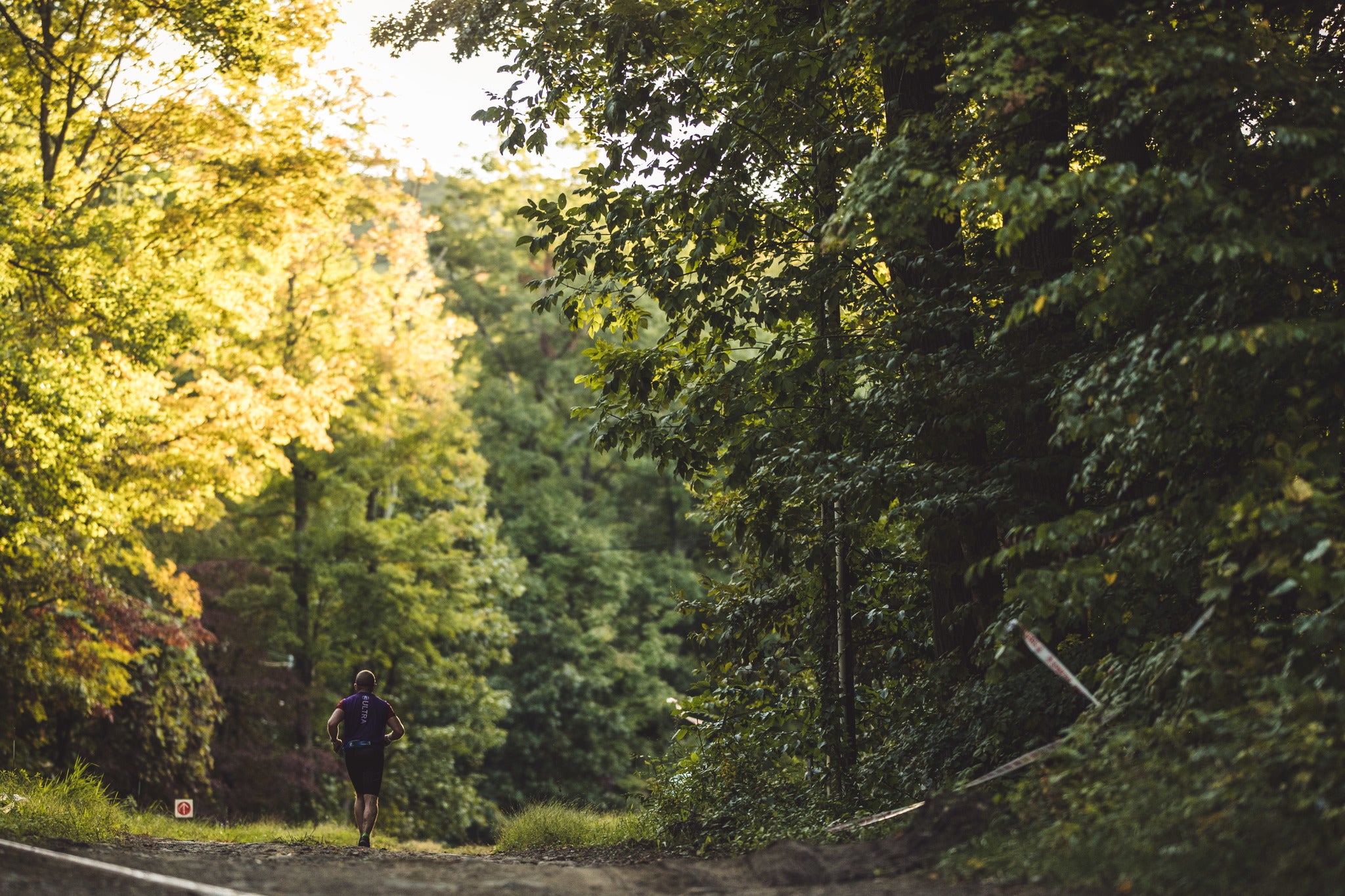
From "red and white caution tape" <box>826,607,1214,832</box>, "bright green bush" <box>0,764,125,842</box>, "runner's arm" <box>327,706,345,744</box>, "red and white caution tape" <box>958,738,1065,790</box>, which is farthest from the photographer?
"runner's arm" <box>327,706,345,744</box>

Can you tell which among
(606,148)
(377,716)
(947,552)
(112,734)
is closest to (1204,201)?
(947,552)

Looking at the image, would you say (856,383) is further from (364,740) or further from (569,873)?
(364,740)

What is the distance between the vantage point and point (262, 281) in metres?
18.3

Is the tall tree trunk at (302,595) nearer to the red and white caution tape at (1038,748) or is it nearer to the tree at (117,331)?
the tree at (117,331)

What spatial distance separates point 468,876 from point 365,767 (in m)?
4.26

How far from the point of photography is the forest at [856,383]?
5.93 m

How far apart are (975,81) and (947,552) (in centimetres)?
414

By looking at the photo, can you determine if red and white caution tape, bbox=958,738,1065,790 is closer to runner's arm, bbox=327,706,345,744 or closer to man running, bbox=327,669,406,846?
man running, bbox=327,669,406,846

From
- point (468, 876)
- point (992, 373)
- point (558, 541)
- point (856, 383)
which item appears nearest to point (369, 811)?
point (468, 876)

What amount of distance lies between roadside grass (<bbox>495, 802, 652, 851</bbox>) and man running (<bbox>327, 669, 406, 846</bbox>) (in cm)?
142

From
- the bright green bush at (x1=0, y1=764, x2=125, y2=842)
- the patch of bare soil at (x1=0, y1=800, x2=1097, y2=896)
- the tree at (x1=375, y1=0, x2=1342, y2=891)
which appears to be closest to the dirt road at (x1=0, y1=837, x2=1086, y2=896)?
the patch of bare soil at (x1=0, y1=800, x2=1097, y2=896)

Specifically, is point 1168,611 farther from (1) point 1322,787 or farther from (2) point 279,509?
(2) point 279,509

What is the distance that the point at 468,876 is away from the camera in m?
7.09

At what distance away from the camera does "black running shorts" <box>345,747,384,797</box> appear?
36.0 ft
